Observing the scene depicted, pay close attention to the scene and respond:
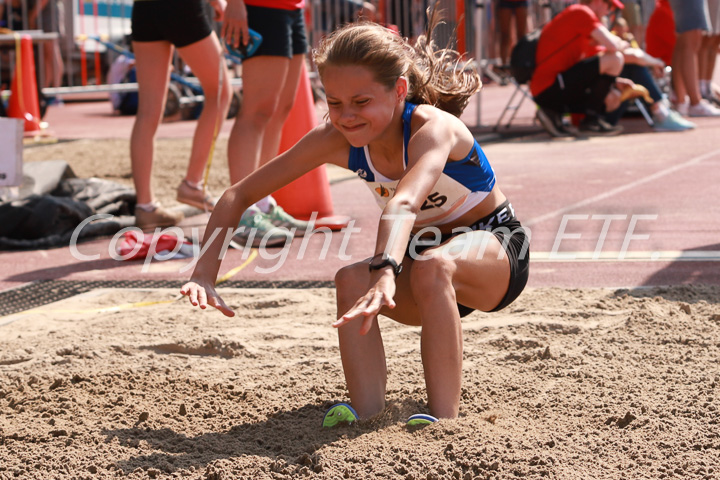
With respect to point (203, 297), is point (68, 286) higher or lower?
lower

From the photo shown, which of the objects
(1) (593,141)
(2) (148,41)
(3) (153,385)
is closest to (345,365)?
(3) (153,385)

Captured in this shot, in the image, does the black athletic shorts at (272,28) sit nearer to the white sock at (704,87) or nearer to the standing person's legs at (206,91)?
the standing person's legs at (206,91)

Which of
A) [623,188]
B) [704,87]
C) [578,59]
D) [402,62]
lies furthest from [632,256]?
[704,87]

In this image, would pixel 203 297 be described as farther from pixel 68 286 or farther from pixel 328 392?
pixel 68 286

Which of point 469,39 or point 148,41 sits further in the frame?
point 469,39

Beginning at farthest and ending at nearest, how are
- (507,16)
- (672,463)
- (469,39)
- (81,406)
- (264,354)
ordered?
(507,16), (469,39), (264,354), (81,406), (672,463)

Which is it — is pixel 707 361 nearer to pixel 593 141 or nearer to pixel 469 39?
pixel 593 141

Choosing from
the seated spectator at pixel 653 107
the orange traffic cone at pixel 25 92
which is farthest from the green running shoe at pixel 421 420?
the orange traffic cone at pixel 25 92

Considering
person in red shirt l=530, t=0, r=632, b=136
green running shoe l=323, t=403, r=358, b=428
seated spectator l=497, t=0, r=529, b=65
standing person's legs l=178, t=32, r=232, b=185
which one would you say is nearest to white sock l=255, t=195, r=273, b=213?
standing person's legs l=178, t=32, r=232, b=185

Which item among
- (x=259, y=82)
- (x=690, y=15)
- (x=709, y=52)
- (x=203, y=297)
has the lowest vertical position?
(x=203, y=297)

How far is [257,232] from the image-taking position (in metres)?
5.57

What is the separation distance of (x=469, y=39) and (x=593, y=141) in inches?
80.6

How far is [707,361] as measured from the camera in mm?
3334

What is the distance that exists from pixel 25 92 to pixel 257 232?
280 inches
